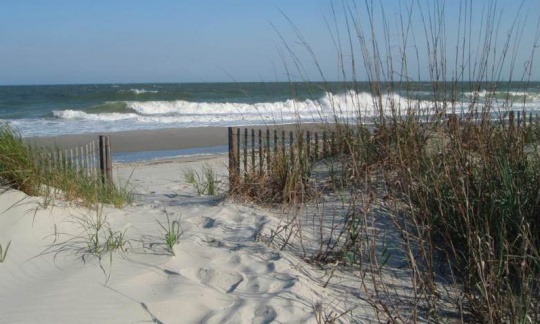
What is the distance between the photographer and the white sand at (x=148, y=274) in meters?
3.37

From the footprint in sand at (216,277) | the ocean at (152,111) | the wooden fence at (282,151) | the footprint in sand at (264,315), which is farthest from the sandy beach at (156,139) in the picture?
the footprint in sand at (264,315)

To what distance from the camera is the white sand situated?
3.37 metres

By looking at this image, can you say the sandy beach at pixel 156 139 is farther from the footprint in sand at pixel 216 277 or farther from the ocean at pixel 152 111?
the footprint in sand at pixel 216 277

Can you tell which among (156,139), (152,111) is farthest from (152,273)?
(152,111)

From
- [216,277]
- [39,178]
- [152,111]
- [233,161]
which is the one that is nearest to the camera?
[216,277]

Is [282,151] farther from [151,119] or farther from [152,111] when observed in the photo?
[152,111]

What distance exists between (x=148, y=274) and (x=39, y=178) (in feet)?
6.20

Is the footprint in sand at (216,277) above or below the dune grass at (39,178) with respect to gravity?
below

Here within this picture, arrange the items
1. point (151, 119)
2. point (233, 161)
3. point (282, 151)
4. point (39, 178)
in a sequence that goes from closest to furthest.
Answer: point (39, 178)
point (282, 151)
point (233, 161)
point (151, 119)

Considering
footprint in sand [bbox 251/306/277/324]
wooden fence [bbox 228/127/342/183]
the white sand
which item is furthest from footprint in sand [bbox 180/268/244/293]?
wooden fence [bbox 228/127/342/183]

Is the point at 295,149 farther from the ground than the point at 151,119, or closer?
farther from the ground

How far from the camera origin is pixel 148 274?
3.83m

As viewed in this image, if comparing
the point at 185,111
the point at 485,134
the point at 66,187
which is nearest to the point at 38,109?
the point at 185,111

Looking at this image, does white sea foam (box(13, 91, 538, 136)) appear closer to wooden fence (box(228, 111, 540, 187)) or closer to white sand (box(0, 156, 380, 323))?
wooden fence (box(228, 111, 540, 187))
